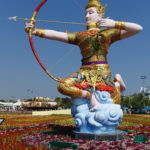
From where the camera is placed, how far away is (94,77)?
7.91m

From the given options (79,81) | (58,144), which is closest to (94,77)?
(79,81)

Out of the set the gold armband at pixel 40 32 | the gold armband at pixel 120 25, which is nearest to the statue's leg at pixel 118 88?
the gold armband at pixel 120 25

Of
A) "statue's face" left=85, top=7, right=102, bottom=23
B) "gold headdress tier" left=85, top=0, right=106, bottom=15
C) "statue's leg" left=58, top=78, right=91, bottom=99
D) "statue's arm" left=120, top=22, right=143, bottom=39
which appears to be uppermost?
"gold headdress tier" left=85, top=0, right=106, bottom=15

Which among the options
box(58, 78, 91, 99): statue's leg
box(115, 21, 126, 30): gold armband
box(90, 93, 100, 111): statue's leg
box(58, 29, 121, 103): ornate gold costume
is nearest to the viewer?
box(115, 21, 126, 30): gold armband

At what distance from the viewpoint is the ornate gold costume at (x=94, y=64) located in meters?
7.82

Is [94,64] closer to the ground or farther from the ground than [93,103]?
farther from the ground

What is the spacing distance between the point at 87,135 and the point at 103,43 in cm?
277

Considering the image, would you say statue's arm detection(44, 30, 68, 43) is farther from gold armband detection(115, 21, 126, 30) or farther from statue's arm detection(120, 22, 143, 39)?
statue's arm detection(120, 22, 143, 39)

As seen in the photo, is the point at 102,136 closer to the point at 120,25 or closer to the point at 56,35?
the point at 120,25

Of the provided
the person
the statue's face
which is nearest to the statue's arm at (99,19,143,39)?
the person

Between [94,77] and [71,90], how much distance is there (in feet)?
2.63

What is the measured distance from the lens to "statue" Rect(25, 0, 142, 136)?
24.5 ft

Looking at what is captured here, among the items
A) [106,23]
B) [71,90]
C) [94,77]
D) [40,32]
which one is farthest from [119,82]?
[40,32]

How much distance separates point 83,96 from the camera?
25.2 feet
